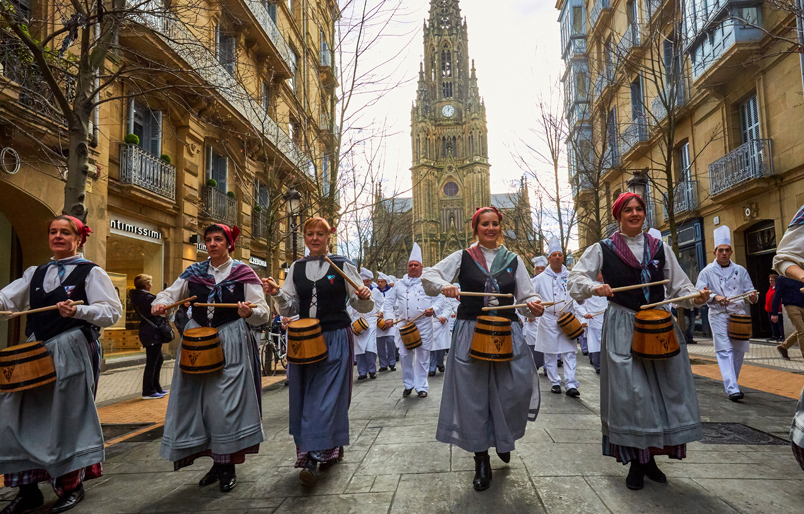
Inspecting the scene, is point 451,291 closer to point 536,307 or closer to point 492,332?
point 492,332

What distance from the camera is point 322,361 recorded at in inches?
169

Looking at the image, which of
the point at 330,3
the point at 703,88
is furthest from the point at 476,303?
the point at 703,88

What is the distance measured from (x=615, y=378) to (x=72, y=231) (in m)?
4.26

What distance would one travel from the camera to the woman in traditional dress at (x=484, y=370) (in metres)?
3.90

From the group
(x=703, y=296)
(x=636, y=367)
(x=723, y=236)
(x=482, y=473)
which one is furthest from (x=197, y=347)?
(x=723, y=236)

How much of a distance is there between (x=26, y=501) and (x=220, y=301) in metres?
1.83

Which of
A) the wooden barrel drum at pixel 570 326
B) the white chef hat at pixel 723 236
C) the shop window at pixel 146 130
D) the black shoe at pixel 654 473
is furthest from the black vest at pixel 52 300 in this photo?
the shop window at pixel 146 130

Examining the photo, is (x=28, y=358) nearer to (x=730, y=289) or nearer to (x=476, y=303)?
(x=476, y=303)

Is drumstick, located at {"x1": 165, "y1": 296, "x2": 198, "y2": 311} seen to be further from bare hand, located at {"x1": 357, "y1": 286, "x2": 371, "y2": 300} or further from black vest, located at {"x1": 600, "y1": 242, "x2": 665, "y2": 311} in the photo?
black vest, located at {"x1": 600, "y1": 242, "x2": 665, "y2": 311}

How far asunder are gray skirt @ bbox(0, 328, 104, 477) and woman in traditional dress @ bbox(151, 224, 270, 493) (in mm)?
522

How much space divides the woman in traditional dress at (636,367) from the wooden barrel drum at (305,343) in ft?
6.68

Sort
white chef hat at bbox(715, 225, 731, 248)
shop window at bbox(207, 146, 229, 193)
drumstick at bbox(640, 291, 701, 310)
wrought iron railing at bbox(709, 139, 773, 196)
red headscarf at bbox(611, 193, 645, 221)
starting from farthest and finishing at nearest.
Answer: shop window at bbox(207, 146, 229, 193) < wrought iron railing at bbox(709, 139, 773, 196) < white chef hat at bbox(715, 225, 731, 248) < red headscarf at bbox(611, 193, 645, 221) < drumstick at bbox(640, 291, 701, 310)

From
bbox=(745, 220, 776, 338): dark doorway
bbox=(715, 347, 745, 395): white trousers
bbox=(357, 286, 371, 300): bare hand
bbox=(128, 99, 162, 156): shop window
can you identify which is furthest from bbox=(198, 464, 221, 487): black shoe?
bbox=(745, 220, 776, 338): dark doorway

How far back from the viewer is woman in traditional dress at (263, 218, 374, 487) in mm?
4078
